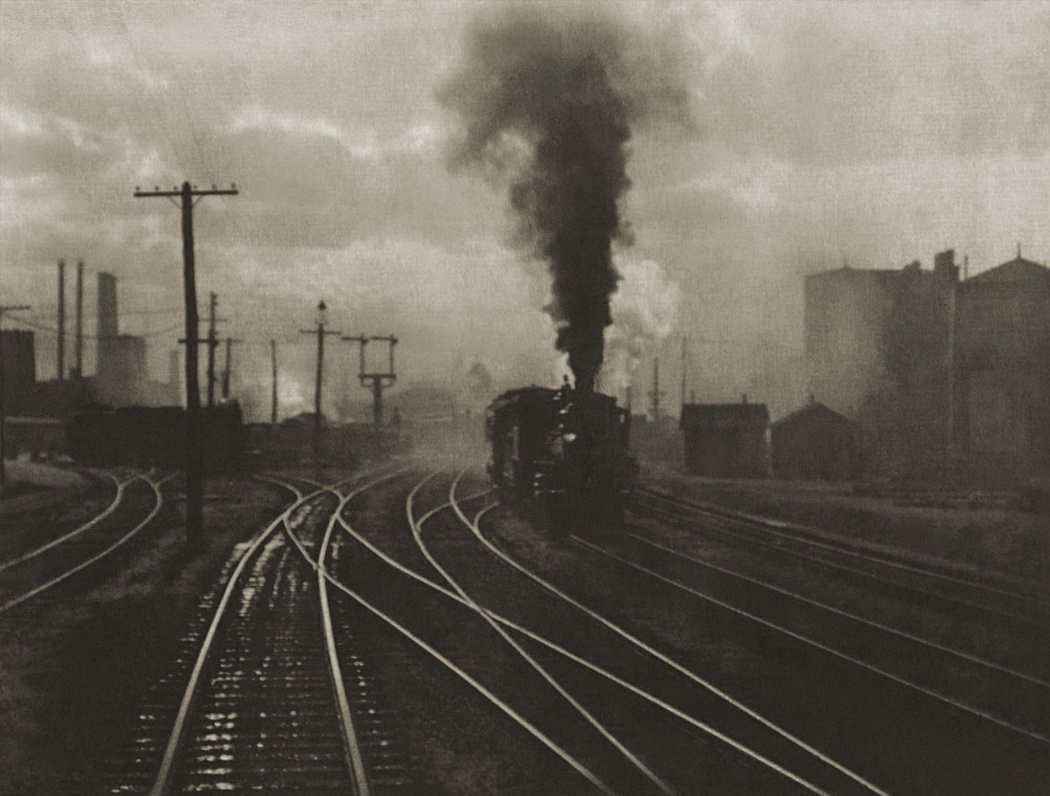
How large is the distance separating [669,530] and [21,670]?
50.6ft

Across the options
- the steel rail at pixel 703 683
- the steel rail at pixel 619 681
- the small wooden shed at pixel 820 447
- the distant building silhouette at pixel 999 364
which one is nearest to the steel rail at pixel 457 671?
the steel rail at pixel 619 681

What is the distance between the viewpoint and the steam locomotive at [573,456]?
72.7 feet

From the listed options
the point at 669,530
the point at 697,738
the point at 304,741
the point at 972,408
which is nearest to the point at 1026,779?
the point at 697,738

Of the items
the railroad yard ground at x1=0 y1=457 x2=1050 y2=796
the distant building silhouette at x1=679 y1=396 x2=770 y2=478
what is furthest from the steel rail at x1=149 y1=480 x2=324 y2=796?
the distant building silhouette at x1=679 y1=396 x2=770 y2=478

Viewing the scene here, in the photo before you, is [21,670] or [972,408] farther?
[972,408]

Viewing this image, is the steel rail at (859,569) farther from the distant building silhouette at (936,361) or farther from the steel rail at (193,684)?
the distant building silhouette at (936,361)

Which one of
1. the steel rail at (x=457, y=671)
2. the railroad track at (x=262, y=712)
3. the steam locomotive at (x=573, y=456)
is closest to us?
the steel rail at (x=457, y=671)

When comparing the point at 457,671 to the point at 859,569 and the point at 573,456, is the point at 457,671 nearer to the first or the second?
the point at 859,569

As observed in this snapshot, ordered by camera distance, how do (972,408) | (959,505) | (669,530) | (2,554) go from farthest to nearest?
(972,408)
(959,505)
(669,530)
(2,554)

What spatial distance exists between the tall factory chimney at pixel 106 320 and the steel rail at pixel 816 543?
80748 mm

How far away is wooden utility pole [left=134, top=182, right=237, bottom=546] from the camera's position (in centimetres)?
2142

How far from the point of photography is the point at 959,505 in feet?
99.6

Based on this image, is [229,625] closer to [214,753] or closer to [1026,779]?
[214,753]

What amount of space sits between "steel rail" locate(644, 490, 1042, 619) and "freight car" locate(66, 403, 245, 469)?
28.8 meters
